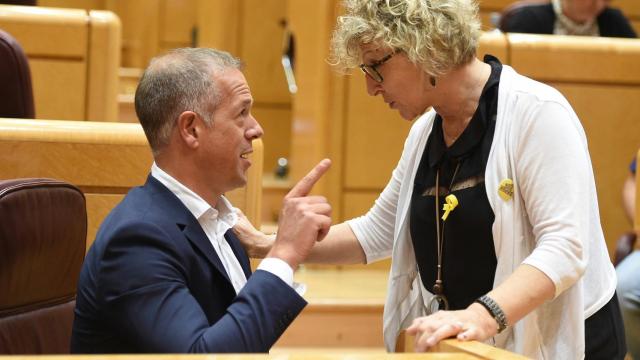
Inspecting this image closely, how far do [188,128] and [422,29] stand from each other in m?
0.40

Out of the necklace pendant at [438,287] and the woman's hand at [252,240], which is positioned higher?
the woman's hand at [252,240]

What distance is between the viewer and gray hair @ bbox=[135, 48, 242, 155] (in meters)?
1.37

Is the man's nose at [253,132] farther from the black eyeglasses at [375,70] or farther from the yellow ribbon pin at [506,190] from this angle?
the yellow ribbon pin at [506,190]

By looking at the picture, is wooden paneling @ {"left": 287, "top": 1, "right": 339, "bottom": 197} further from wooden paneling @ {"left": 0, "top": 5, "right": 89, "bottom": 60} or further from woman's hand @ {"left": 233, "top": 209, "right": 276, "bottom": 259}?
woman's hand @ {"left": 233, "top": 209, "right": 276, "bottom": 259}

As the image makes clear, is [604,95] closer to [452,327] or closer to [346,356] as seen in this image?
[452,327]

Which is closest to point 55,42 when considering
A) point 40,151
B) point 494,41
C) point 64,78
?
point 64,78

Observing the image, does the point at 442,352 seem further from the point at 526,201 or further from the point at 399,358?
the point at 526,201

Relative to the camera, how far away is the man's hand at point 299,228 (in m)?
1.31

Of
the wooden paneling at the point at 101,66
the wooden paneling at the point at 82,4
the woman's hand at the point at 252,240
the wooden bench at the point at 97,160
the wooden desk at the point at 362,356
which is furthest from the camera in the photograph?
the wooden paneling at the point at 82,4

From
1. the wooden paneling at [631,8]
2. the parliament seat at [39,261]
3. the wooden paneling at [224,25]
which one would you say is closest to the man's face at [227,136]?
the parliament seat at [39,261]

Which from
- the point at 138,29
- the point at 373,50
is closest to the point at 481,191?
the point at 373,50

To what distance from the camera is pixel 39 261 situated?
1.40 metres

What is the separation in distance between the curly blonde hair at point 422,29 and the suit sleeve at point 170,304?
0.46 meters

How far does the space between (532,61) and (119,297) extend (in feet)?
6.32
